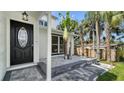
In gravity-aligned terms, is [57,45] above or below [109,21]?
below

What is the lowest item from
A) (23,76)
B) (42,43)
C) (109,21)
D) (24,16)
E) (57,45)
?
(23,76)

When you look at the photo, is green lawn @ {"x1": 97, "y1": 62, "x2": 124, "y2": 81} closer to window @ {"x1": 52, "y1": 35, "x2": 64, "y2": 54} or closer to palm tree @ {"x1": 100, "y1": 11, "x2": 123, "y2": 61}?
palm tree @ {"x1": 100, "y1": 11, "x2": 123, "y2": 61}

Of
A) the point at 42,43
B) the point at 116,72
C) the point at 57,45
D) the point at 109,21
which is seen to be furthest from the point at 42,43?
the point at 116,72

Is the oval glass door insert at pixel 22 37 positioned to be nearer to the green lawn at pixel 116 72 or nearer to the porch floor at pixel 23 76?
the porch floor at pixel 23 76

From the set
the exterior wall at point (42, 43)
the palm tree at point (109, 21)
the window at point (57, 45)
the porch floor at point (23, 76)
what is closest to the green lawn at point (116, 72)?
the palm tree at point (109, 21)

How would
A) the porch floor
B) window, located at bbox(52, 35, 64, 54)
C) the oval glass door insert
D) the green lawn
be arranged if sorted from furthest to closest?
window, located at bbox(52, 35, 64, 54) < the oval glass door insert < the green lawn < the porch floor

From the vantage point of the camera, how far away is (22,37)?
5.55 metres

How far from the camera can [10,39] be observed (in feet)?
16.7

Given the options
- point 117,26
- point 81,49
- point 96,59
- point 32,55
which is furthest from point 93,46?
point 32,55

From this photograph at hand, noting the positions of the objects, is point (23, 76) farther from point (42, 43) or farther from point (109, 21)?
point (109, 21)

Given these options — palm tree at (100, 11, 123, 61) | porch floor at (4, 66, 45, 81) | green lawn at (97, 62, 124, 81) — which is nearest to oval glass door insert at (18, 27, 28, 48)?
porch floor at (4, 66, 45, 81)

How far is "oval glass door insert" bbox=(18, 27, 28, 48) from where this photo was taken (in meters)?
5.48

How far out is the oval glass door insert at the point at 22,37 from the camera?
548 cm

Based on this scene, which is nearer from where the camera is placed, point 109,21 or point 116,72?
point 116,72
